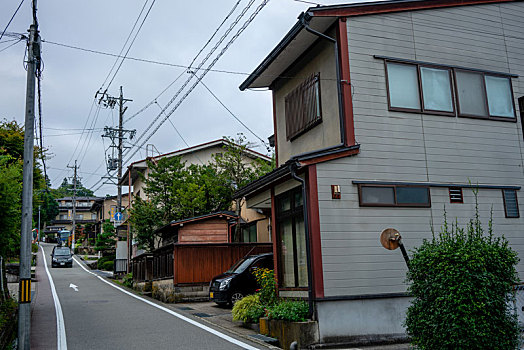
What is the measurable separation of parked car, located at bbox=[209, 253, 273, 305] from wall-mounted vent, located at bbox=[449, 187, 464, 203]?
6.60 m

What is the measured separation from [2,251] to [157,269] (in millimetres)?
10012

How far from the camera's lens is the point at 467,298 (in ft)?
22.8

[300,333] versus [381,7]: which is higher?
[381,7]

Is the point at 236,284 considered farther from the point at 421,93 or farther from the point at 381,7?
the point at 381,7

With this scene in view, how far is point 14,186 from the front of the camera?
10.5 meters

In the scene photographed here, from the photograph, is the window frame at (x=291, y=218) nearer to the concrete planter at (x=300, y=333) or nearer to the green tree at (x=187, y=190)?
the concrete planter at (x=300, y=333)

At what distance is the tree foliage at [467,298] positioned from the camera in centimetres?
686

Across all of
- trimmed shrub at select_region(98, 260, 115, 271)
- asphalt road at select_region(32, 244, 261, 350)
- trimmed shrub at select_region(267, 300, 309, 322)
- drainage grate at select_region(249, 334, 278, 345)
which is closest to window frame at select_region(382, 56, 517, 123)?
trimmed shrub at select_region(267, 300, 309, 322)

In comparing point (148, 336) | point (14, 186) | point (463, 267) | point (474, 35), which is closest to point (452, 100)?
point (474, 35)

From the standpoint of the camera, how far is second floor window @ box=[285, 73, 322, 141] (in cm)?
1229

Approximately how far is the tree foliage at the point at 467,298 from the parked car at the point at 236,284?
27.5 ft

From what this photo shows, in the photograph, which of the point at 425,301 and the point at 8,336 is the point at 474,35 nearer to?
the point at 425,301

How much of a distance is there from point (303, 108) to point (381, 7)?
3.22 meters

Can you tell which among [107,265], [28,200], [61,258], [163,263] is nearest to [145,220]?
[163,263]
